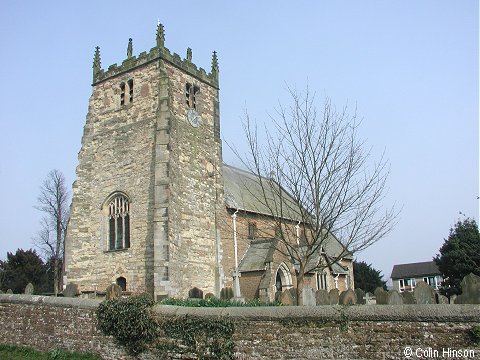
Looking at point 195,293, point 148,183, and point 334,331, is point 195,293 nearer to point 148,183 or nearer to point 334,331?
point 148,183

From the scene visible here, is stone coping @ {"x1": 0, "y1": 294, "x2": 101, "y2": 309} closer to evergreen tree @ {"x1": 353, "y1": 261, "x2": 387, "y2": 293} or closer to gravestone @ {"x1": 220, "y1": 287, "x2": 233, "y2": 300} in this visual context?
gravestone @ {"x1": 220, "y1": 287, "x2": 233, "y2": 300}

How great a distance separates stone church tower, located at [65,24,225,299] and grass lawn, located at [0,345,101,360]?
8327 mm

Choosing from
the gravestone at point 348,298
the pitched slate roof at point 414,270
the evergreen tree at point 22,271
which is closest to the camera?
the gravestone at point 348,298

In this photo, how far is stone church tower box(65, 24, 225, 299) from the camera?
22.8 metres

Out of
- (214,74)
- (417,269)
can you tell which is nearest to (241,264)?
(214,74)

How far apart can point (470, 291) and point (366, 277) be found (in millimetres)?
43900

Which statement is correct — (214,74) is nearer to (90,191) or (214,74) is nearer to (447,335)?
(90,191)

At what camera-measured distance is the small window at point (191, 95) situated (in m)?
26.9

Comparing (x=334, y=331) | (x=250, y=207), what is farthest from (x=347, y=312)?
(x=250, y=207)

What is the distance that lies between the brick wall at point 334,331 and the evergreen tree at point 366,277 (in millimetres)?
42319

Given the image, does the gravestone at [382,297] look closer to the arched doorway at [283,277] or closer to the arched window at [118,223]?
the arched window at [118,223]

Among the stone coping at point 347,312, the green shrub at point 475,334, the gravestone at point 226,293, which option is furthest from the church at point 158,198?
the green shrub at point 475,334

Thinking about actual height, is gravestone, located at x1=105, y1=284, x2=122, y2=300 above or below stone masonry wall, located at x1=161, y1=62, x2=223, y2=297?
below

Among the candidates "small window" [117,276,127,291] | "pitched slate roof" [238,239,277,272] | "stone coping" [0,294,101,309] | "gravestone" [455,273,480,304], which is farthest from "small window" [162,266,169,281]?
"gravestone" [455,273,480,304]
